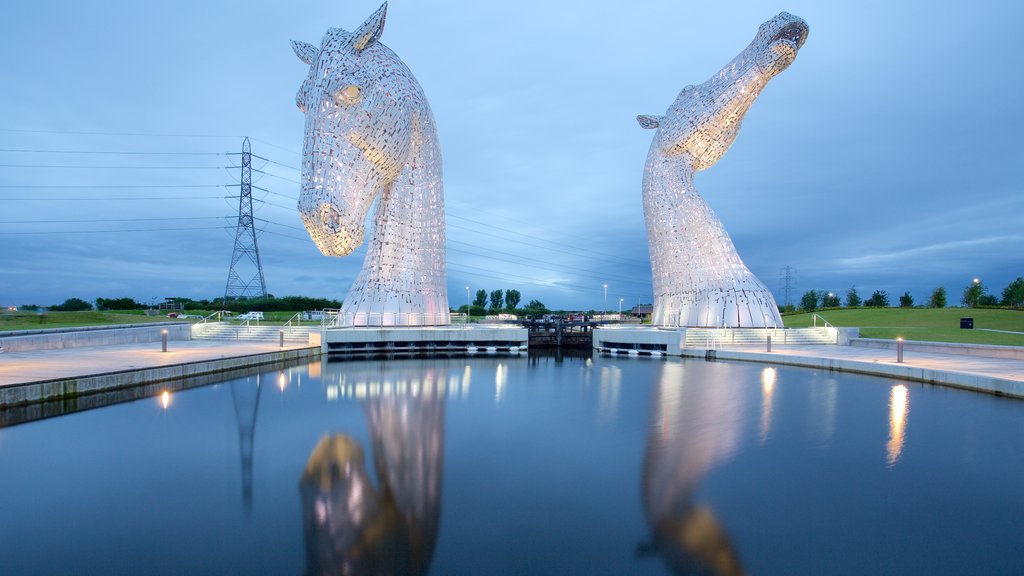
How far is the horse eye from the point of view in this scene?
50.4 ft

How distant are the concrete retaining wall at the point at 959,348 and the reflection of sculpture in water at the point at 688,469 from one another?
1048 cm

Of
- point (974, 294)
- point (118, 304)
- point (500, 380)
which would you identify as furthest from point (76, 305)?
point (974, 294)

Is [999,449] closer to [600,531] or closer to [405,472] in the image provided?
[600,531]

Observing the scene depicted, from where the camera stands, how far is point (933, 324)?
99.6 ft

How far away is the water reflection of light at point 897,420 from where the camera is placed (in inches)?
275

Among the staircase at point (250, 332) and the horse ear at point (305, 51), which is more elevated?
the horse ear at point (305, 51)

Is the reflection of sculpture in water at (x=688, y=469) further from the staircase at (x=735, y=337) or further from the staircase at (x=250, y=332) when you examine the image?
the staircase at (x=250, y=332)

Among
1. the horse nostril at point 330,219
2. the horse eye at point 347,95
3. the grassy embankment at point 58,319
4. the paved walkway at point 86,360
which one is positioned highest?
the horse eye at point 347,95

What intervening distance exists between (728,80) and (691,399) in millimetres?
14303

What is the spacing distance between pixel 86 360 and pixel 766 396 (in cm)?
1579

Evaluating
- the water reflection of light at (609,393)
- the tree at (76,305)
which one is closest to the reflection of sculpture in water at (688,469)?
the water reflection of light at (609,393)

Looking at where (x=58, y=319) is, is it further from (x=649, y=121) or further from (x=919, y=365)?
(x=919, y=365)

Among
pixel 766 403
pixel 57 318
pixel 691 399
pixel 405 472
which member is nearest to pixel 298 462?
pixel 405 472

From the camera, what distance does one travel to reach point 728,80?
20109 mm
